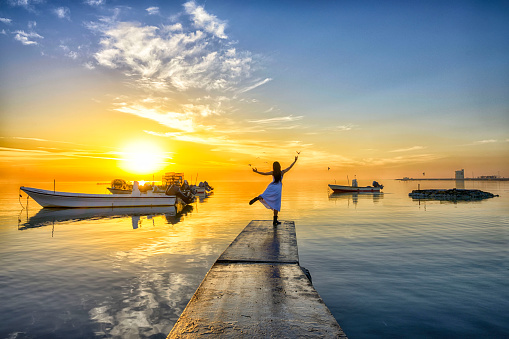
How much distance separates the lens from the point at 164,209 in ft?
126

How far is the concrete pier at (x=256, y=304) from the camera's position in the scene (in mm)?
3916

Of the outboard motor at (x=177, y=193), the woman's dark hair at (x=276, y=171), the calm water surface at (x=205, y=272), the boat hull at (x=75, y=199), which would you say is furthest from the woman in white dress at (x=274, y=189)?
the outboard motor at (x=177, y=193)

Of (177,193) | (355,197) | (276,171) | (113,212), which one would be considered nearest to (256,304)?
Result: (276,171)

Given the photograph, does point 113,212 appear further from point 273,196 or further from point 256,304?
point 256,304

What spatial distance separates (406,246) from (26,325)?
16.4 meters

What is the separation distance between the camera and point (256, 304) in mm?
4805

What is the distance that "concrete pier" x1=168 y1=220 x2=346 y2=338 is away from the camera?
3.92m

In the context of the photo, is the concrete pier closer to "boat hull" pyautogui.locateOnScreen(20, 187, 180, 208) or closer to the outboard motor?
"boat hull" pyautogui.locateOnScreen(20, 187, 180, 208)

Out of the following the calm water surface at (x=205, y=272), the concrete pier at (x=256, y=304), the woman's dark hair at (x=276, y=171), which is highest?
the woman's dark hair at (x=276, y=171)

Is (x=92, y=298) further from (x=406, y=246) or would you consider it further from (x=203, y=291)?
(x=406, y=246)

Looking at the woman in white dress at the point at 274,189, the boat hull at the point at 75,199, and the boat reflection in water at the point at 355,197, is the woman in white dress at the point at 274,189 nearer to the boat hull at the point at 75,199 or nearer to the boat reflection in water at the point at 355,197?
the boat hull at the point at 75,199

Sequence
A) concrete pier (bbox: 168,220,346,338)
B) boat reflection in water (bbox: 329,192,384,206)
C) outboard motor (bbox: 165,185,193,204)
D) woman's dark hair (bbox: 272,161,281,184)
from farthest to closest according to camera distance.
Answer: boat reflection in water (bbox: 329,192,384,206) → outboard motor (bbox: 165,185,193,204) → woman's dark hair (bbox: 272,161,281,184) → concrete pier (bbox: 168,220,346,338)

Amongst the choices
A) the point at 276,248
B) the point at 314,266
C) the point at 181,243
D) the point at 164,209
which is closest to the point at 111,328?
the point at 276,248

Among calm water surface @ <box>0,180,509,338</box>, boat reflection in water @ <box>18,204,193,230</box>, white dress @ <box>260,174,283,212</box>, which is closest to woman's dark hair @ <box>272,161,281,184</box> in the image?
white dress @ <box>260,174,283,212</box>
